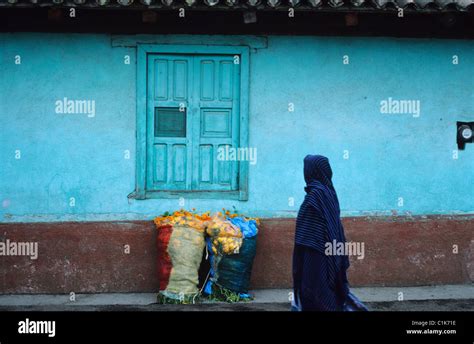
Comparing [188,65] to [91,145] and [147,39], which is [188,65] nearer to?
[147,39]

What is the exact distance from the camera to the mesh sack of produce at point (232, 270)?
955 centimetres

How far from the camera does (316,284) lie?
6734 millimetres

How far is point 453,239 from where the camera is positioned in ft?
34.1

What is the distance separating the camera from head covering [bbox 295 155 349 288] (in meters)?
6.78

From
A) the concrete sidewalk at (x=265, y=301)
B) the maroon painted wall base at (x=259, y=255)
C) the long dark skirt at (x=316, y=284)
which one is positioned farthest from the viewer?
the maroon painted wall base at (x=259, y=255)

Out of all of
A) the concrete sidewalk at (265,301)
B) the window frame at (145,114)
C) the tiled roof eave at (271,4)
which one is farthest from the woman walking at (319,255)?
the window frame at (145,114)

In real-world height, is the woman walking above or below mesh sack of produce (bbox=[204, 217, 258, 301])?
above

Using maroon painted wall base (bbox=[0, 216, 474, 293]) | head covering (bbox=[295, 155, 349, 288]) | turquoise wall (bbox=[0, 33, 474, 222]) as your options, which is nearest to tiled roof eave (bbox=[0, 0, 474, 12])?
turquoise wall (bbox=[0, 33, 474, 222])

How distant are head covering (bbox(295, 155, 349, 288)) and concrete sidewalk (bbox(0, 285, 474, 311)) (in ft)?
8.91

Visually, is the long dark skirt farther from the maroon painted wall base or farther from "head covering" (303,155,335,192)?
the maroon painted wall base

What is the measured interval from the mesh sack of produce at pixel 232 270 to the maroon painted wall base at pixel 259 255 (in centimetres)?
50

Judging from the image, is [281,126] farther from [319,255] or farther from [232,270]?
[319,255]

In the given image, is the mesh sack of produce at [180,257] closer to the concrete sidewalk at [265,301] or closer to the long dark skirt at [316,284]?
the concrete sidewalk at [265,301]
